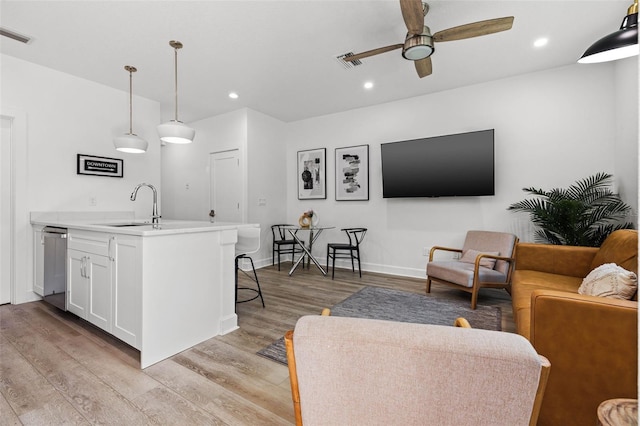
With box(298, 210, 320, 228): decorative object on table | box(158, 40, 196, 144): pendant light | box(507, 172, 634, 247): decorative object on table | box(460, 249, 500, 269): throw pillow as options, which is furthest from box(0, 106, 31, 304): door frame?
box(507, 172, 634, 247): decorative object on table

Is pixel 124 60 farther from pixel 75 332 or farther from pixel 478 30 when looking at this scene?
pixel 478 30

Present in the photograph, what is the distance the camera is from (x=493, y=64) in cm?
334

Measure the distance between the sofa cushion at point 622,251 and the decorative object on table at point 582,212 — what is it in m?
0.68

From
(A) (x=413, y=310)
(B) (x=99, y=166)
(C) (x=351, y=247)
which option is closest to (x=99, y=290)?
(B) (x=99, y=166)

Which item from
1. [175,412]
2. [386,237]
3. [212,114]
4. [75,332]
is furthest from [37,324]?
[386,237]

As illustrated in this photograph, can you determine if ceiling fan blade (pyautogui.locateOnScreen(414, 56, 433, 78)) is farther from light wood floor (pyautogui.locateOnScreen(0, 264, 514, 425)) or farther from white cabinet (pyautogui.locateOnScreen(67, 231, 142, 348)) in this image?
white cabinet (pyautogui.locateOnScreen(67, 231, 142, 348))

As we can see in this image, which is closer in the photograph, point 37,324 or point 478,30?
point 478,30

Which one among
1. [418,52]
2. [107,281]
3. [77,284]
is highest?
[418,52]

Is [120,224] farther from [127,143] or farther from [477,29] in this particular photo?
[477,29]

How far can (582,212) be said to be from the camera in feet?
9.73

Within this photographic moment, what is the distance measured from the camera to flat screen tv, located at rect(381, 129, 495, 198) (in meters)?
3.67

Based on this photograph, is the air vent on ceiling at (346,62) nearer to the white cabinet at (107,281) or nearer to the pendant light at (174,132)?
the pendant light at (174,132)

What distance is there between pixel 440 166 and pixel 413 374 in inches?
148

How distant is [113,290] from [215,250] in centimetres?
77
